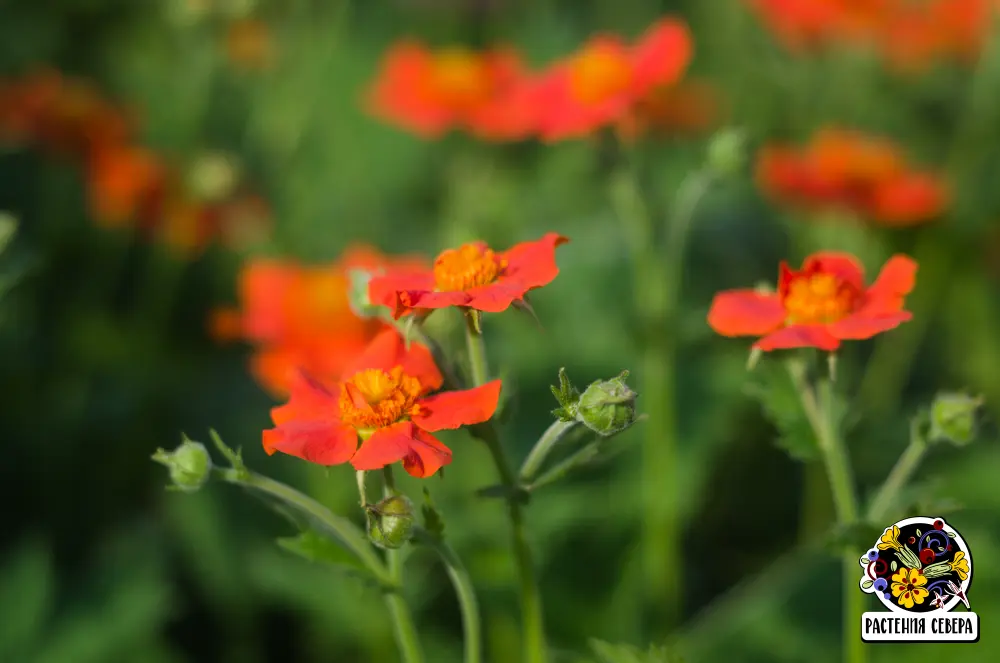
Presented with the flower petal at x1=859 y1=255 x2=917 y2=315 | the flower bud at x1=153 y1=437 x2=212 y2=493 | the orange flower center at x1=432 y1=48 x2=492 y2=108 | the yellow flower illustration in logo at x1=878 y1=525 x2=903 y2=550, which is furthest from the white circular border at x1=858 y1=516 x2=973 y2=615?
the orange flower center at x1=432 y1=48 x2=492 y2=108

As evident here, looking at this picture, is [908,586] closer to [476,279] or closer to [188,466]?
[476,279]

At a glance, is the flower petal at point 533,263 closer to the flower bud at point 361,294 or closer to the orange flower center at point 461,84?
the flower bud at point 361,294

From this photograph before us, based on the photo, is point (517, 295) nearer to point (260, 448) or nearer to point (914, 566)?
point (914, 566)

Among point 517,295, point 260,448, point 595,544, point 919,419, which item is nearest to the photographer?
point 517,295

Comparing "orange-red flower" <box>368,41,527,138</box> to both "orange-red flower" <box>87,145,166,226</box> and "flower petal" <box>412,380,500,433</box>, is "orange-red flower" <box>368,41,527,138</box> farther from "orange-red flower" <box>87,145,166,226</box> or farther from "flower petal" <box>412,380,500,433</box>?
"flower petal" <box>412,380,500,433</box>

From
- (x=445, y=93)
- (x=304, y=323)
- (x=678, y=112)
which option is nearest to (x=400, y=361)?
(x=304, y=323)

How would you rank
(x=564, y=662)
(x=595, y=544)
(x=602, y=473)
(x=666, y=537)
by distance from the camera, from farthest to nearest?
(x=602, y=473)
(x=595, y=544)
(x=666, y=537)
(x=564, y=662)

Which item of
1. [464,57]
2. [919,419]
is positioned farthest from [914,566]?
[464,57]
